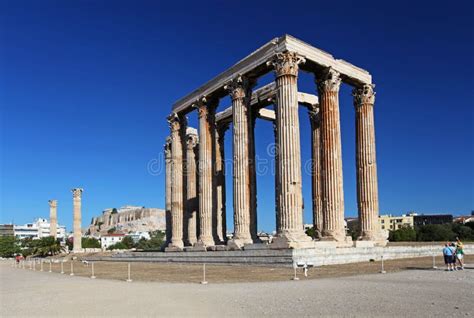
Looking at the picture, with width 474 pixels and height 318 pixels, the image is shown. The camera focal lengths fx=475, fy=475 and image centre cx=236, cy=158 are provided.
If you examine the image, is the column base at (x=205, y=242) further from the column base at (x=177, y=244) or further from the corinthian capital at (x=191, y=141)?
the corinthian capital at (x=191, y=141)

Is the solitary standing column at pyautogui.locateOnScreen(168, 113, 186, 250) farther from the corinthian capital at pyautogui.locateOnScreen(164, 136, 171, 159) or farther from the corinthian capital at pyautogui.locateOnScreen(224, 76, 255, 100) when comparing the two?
the corinthian capital at pyautogui.locateOnScreen(224, 76, 255, 100)

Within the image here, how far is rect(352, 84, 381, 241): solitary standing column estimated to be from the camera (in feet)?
128

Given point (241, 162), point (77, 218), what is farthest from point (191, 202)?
point (77, 218)

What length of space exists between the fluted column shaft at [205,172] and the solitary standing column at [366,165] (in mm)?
13245

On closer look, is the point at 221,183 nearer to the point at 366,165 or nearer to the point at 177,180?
the point at 177,180

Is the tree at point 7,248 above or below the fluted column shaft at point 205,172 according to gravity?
below

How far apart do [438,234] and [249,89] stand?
49.0 m

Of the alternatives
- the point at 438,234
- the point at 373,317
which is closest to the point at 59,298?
the point at 373,317

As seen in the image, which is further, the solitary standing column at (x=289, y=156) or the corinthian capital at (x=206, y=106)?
the corinthian capital at (x=206, y=106)

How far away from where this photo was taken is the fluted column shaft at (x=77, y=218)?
92.5 metres

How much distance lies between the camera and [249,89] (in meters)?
39.5

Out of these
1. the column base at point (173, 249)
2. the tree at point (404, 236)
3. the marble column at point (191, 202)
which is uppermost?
the marble column at point (191, 202)

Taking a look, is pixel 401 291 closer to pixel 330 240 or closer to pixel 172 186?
pixel 330 240

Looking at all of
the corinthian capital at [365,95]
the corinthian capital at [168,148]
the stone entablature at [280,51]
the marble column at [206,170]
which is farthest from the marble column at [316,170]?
the corinthian capital at [168,148]
